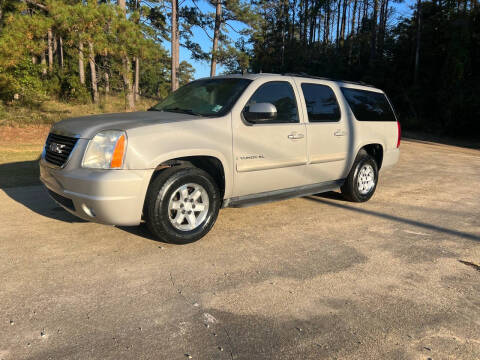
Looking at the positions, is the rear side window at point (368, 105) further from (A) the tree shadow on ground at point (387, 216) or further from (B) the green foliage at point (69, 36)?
(B) the green foliage at point (69, 36)

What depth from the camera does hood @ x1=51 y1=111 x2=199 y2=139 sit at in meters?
3.62

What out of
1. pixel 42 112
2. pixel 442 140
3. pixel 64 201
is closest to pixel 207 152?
pixel 64 201

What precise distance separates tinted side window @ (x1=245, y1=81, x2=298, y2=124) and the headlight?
1684mm

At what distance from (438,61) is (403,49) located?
11.4ft

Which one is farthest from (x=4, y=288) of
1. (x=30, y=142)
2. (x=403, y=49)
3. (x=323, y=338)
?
(x=403, y=49)

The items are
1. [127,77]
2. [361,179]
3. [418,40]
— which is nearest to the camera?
[361,179]

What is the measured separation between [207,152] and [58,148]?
5.03ft

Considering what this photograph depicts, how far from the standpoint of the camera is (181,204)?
12.9 feet

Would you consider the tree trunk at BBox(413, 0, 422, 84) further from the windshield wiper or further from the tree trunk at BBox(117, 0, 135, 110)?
the windshield wiper

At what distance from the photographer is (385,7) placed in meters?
37.1

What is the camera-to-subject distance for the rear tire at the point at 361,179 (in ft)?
19.1

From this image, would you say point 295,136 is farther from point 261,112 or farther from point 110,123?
point 110,123

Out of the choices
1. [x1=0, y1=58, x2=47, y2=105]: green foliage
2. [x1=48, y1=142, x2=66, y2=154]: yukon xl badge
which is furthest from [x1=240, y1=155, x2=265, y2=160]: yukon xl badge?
[x1=0, y1=58, x2=47, y2=105]: green foliage

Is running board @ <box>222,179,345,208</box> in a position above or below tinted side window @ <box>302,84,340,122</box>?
below
